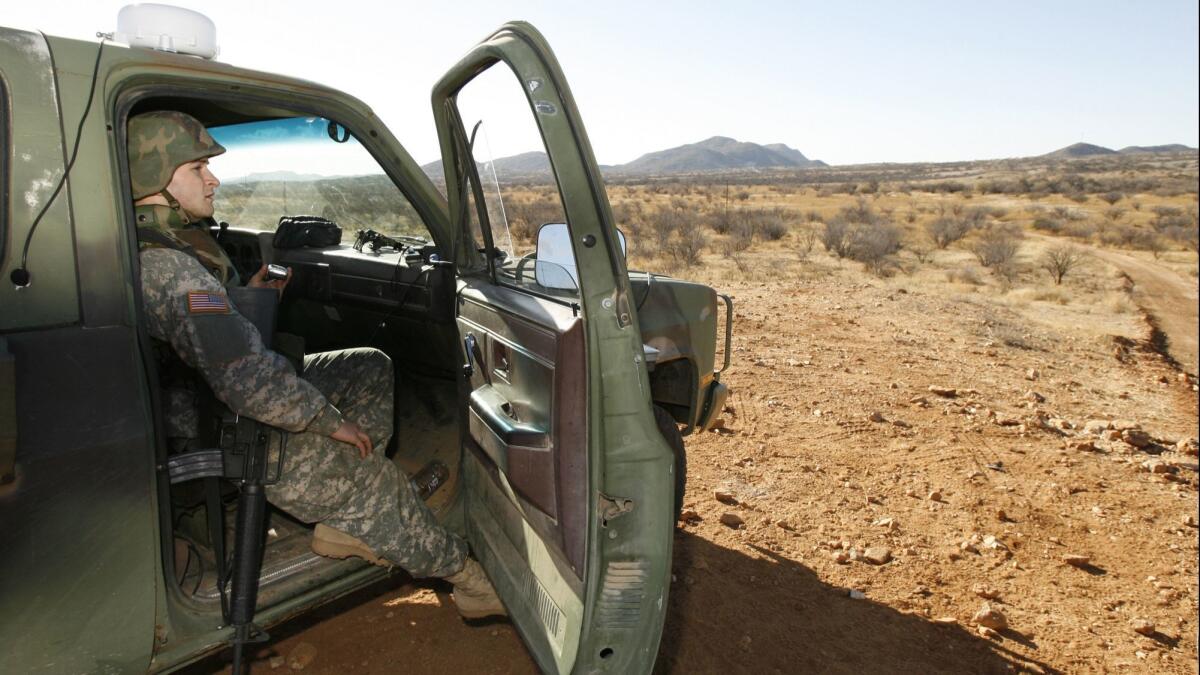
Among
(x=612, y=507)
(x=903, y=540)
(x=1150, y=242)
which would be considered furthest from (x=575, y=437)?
(x=1150, y=242)

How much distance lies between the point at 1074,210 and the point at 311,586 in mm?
36095

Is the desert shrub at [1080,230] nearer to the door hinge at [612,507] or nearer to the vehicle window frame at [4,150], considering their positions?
the door hinge at [612,507]

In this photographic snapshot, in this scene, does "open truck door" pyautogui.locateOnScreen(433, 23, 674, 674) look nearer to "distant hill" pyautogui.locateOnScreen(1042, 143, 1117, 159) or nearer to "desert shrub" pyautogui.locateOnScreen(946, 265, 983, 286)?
"desert shrub" pyautogui.locateOnScreen(946, 265, 983, 286)

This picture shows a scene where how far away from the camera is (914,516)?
14.8 feet

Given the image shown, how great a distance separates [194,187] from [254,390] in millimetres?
731

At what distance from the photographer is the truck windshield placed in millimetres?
3188

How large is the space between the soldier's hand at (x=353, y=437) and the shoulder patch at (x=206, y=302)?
50cm

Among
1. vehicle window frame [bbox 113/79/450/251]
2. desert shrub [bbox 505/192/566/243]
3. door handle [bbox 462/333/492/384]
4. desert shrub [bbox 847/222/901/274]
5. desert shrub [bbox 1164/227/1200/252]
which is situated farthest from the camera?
desert shrub [bbox 1164/227/1200/252]

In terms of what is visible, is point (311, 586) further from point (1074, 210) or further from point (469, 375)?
point (1074, 210)

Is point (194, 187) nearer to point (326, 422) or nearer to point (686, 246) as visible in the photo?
point (326, 422)

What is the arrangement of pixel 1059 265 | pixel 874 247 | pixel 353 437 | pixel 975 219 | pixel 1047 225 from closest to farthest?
pixel 353 437 → pixel 1059 265 → pixel 874 247 → pixel 975 219 → pixel 1047 225

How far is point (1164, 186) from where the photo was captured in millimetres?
42062

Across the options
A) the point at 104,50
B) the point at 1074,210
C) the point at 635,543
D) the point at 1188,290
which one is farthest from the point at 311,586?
the point at 1074,210

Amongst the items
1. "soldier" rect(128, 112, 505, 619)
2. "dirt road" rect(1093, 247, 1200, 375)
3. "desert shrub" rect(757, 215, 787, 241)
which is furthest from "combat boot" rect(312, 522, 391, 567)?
"desert shrub" rect(757, 215, 787, 241)
